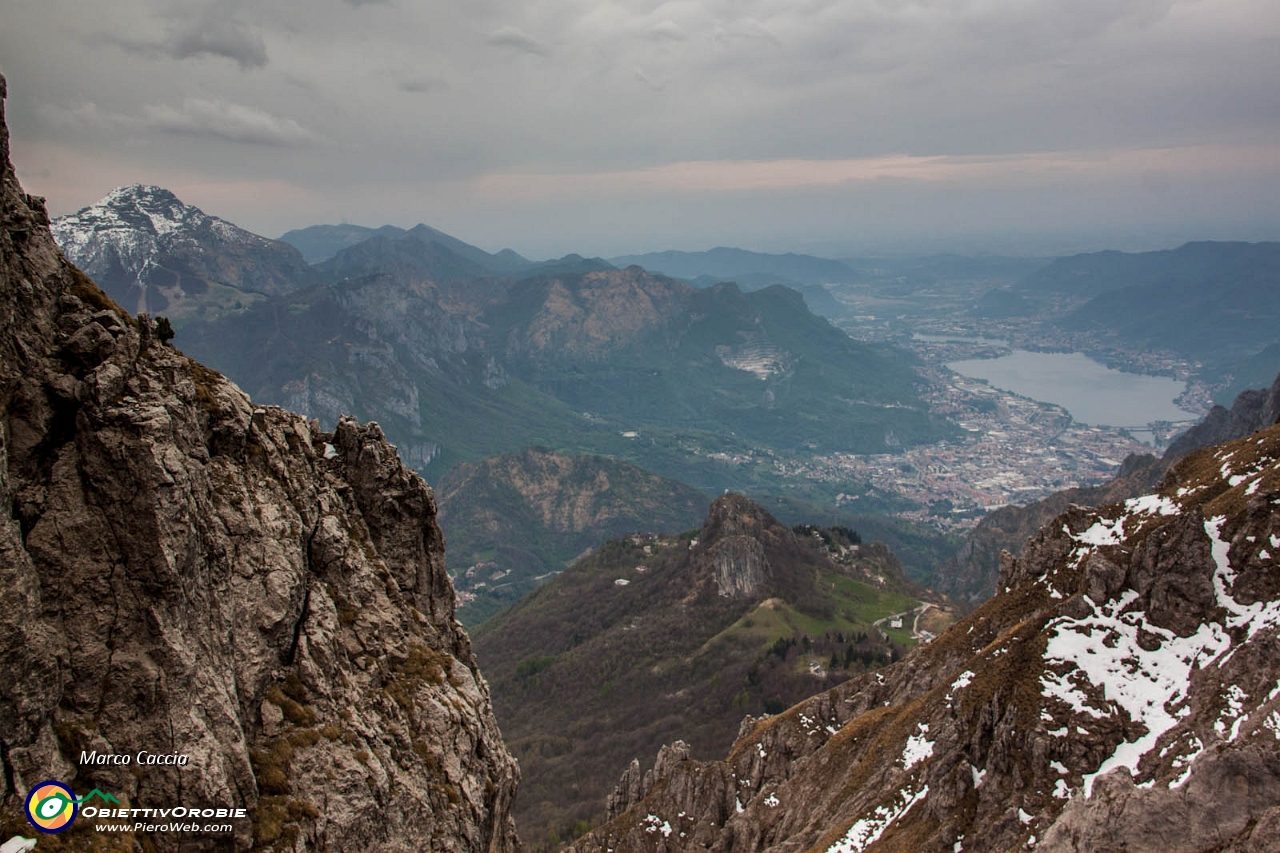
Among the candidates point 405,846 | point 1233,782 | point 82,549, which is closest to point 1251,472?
point 1233,782

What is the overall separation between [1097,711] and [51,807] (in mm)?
60066

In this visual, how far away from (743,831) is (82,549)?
242 ft

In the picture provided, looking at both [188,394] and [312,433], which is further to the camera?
[312,433]

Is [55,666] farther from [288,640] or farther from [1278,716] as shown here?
[1278,716]

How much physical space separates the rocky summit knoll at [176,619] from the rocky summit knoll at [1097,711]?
3477 cm

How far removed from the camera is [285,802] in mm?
33188
